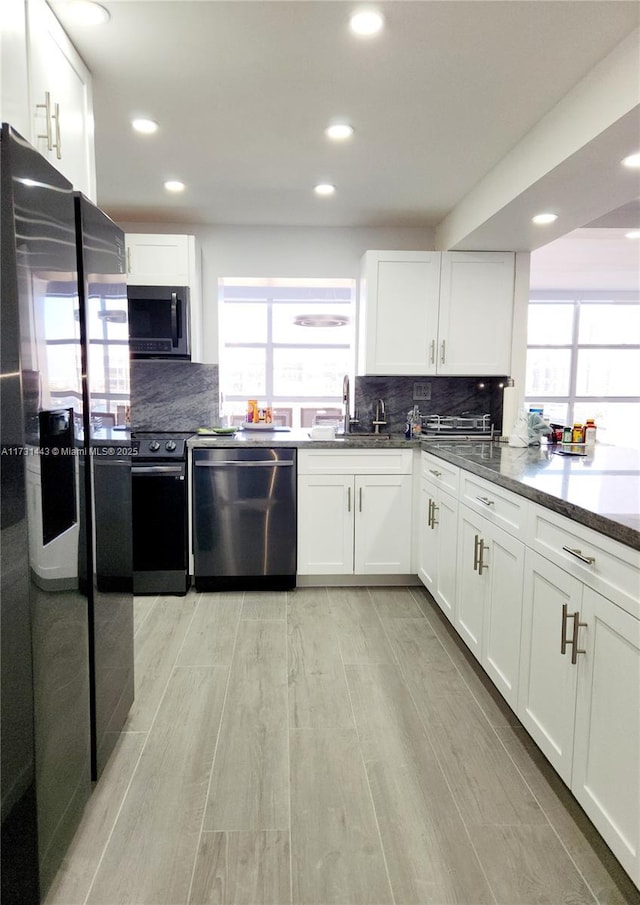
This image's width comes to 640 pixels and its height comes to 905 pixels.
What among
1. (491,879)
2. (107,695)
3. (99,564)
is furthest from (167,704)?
(491,879)

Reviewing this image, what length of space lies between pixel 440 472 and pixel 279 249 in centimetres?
203

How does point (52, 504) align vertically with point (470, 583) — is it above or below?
above

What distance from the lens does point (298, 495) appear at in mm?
3621

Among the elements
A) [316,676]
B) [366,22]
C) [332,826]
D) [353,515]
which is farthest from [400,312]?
[332,826]

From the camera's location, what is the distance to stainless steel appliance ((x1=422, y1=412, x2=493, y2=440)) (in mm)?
3910

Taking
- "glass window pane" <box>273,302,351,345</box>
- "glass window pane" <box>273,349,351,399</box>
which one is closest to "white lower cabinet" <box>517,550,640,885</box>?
"glass window pane" <box>273,349,351,399</box>

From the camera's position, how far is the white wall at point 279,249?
407cm

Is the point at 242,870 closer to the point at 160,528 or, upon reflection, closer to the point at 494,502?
the point at 494,502

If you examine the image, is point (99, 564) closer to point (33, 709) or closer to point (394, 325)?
point (33, 709)

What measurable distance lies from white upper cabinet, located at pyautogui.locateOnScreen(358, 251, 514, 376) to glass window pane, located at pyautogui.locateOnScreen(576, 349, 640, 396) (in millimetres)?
4516

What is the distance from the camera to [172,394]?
13.6 feet

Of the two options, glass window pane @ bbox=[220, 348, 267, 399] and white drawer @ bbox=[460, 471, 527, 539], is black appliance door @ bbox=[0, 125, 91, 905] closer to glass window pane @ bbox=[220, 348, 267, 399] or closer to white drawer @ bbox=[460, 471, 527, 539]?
white drawer @ bbox=[460, 471, 527, 539]

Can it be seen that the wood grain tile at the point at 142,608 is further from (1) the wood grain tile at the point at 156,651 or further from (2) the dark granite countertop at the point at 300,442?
(2) the dark granite countertop at the point at 300,442

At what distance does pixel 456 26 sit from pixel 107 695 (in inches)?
93.3
